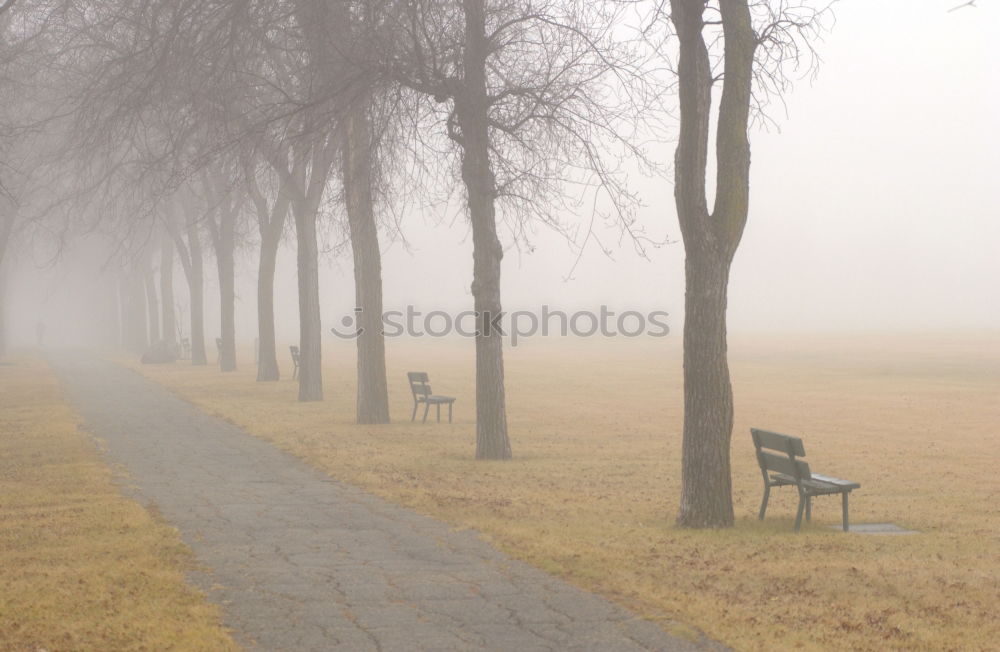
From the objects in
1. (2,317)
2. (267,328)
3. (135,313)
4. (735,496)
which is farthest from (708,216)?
(135,313)

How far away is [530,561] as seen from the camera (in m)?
8.69

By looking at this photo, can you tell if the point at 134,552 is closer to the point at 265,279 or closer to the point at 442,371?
the point at 265,279

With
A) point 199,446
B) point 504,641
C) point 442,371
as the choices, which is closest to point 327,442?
point 199,446

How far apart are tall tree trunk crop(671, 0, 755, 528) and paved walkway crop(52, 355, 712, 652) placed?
2.40 metres

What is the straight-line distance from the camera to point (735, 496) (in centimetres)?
1311

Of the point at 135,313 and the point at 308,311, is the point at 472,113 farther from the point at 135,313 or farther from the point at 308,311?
the point at 135,313

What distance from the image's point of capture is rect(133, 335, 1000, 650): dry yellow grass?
7.23 m

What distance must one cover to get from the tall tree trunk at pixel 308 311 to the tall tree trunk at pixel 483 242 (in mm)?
11648

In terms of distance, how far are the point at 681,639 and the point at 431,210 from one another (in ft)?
45.8

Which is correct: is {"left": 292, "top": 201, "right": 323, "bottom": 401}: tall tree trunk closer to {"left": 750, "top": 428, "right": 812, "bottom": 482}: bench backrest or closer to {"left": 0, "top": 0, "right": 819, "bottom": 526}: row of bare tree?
{"left": 0, "top": 0, "right": 819, "bottom": 526}: row of bare tree

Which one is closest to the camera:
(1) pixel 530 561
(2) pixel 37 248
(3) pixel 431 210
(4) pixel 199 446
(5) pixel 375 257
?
(1) pixel 530 561

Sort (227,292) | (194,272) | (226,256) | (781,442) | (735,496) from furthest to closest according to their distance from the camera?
(194,272)
(227,292)
(226,256)
(735,496)
(781,442)

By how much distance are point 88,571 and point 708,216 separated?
233 inches

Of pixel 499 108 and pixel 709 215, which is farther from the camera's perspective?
pixel 499 108
